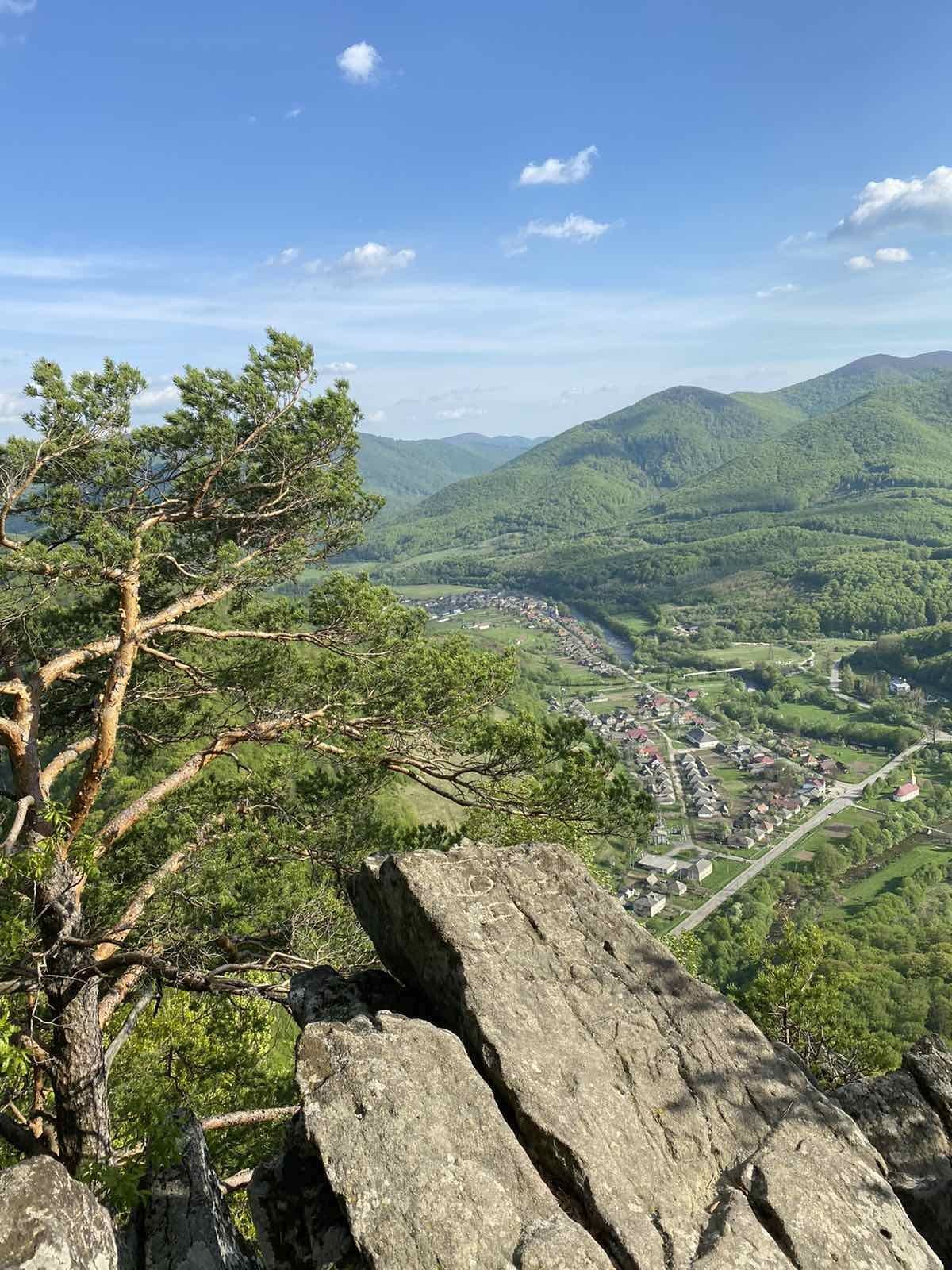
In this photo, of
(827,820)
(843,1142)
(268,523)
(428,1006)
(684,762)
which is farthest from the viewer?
(684,762)

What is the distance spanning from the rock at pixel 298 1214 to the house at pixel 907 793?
74.8 metres

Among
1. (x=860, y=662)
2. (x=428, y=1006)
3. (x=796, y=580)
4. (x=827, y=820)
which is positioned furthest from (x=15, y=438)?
(x=796, y=580)

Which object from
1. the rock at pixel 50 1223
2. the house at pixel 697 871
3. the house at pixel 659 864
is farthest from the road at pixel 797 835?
the rock at pixel 50 1223

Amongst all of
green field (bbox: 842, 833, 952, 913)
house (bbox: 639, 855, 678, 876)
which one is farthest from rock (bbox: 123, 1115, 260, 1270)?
house (bbox: 639, 855, 678, 876)

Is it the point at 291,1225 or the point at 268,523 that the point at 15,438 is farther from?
the point at 291,1225

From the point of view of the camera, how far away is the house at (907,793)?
67.4 meters

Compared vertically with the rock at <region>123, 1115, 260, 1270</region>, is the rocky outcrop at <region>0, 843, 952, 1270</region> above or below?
above

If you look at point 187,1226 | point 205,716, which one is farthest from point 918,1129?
point 205,716

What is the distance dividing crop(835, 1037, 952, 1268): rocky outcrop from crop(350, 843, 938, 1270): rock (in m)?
0.43

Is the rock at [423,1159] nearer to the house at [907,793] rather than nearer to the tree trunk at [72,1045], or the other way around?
the tree trunk at [72,1045]

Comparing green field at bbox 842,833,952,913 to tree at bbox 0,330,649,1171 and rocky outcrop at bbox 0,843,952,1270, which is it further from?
rocky outcrop at bbox 0,843,952,1270

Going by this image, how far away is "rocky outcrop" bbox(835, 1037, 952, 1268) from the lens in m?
5.91

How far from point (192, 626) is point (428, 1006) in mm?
7494

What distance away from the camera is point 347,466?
1366 centimetres
